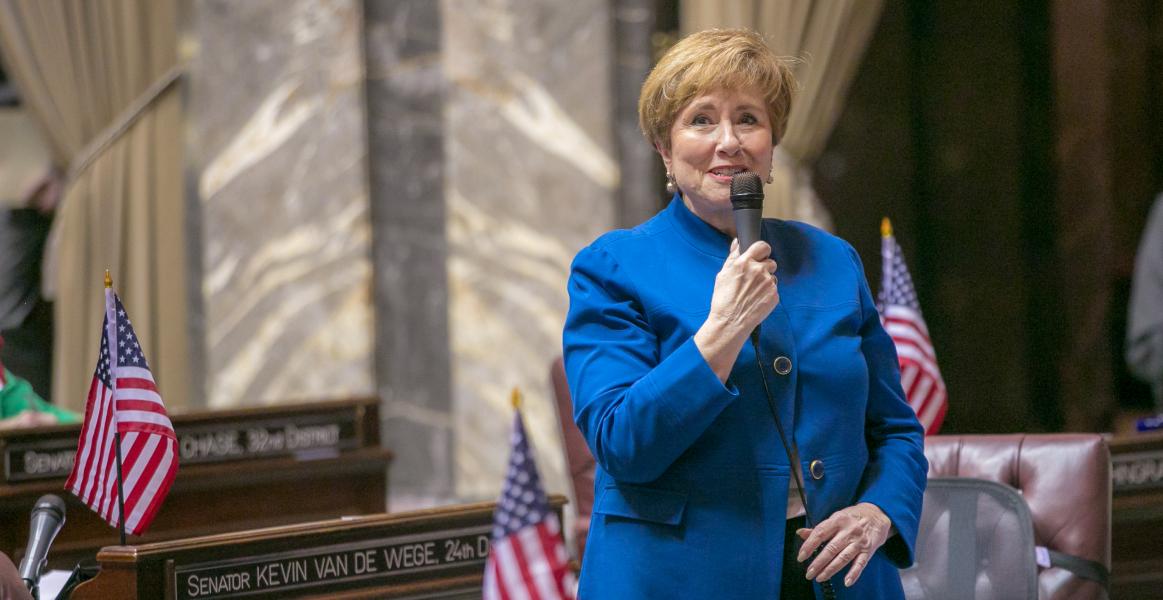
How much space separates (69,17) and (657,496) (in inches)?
248

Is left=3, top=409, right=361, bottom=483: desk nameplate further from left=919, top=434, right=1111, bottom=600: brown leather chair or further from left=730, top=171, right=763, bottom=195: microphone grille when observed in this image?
left=730, top=171, right=763, bottom=195: microphone grille

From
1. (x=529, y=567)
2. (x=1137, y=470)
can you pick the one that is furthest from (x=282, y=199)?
(x=1137, y=470)

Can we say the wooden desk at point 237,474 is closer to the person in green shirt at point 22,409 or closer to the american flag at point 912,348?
the person in green shirt at point 22,409

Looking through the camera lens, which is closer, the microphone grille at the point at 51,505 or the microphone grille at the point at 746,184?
the microphone grille at the point at 746,184

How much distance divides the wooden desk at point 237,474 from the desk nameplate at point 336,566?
56.0 inches

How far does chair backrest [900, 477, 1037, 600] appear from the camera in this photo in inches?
131

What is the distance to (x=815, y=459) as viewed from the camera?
82.4 inches

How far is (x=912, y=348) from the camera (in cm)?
442

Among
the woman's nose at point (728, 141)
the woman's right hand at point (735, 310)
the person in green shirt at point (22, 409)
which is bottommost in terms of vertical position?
the person in green shirt at point (22, 409)

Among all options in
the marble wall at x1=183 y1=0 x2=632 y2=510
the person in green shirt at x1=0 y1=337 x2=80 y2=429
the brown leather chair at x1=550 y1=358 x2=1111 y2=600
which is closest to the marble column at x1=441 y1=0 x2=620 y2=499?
the marble wall at x1=183 y1=0 x2=632 y2=510

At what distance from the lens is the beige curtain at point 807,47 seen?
6.37m

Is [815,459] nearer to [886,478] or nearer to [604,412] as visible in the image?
[886,478]

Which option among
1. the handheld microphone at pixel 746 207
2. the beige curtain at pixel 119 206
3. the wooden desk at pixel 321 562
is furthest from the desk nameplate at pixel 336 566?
the beige curtain at pixel 119 206

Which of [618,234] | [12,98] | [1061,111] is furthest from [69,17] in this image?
[618,234]
